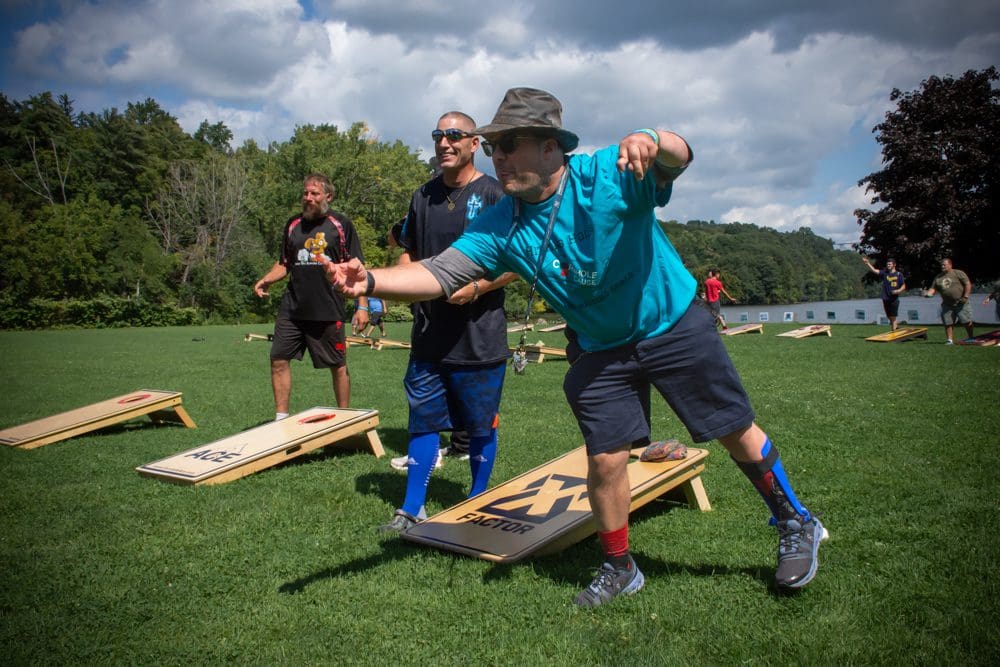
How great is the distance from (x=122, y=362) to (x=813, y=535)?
1663 centimetres

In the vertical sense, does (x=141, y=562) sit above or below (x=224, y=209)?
below

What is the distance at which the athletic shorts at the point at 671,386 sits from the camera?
3.21m

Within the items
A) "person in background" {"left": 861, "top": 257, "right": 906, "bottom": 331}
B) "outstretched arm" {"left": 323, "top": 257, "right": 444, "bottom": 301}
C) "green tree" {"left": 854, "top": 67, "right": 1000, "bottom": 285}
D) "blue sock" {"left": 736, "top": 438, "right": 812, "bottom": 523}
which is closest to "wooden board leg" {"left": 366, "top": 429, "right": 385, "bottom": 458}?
"outstretched arm" {"left": 323, "top": 257, "right": 444, "bottom": 301}

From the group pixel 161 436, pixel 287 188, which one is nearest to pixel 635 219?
pixel 161 436

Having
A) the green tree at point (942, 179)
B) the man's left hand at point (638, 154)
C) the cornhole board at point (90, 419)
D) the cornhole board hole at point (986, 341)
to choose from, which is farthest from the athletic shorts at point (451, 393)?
the green tree at point (942, 179)

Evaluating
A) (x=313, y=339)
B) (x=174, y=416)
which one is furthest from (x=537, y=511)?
(x=174, y=416)

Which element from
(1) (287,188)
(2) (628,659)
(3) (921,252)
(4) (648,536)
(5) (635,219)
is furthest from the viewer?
(1) (287,188)

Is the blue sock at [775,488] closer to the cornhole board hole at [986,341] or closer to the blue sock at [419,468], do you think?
the blue sock at [419,468]

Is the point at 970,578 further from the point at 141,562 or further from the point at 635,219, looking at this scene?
the point at 141,562

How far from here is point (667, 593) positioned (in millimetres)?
3369

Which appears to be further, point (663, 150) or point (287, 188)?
point (287, 188)

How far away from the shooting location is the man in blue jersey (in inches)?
120

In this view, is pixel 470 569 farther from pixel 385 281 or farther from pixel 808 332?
pixel 808 332

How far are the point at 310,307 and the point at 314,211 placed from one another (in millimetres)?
981
